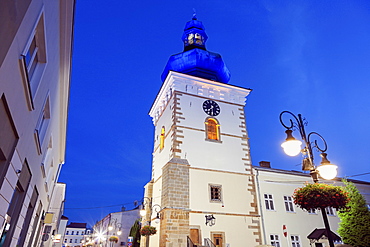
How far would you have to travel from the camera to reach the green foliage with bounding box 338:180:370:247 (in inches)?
637

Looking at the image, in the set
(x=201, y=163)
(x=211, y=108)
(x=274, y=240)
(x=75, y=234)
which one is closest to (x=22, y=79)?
(x=201, y=163)

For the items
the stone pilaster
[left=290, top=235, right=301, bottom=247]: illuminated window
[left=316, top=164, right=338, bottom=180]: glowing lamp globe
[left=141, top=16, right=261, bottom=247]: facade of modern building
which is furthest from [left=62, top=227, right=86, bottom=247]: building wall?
[left=316, top=164, right=338, bottom=180]: glowing lamp globe

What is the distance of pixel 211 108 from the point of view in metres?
21.3

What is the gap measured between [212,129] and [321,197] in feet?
44.9

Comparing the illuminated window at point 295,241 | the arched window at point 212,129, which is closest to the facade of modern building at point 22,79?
the arched window at point 212,129

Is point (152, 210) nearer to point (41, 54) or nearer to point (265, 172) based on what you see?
point (265, 172)

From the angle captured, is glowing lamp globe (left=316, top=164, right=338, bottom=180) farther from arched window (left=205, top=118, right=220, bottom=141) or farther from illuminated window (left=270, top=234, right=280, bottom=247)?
arched window (left=205, top=118, right=220, bottom=141)

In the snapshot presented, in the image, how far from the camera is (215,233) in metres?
16.6

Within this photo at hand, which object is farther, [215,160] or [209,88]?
[209,88]

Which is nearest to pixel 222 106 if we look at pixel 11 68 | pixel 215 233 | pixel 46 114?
pixel 215 233

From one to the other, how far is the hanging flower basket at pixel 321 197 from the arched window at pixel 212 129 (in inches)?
504

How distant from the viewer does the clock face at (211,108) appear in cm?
2104

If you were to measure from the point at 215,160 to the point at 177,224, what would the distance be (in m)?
5.48

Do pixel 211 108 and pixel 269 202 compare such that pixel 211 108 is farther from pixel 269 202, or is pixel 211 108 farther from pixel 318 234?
pixel 318 234
